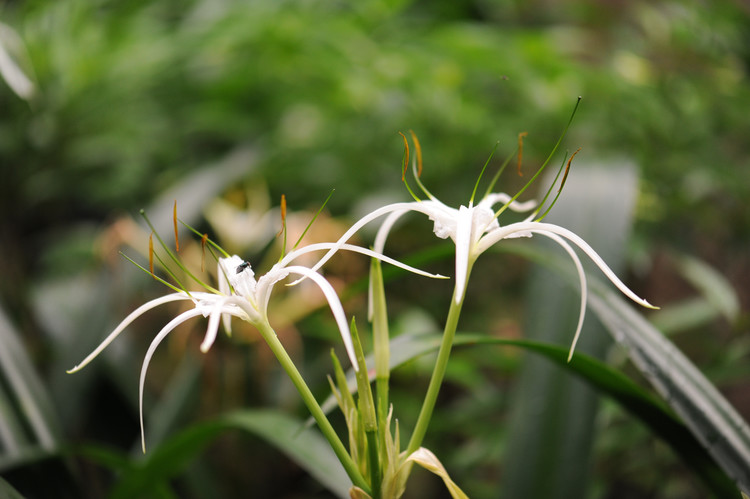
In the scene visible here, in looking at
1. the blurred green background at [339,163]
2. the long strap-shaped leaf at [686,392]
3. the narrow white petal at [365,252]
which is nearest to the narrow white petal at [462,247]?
the narrow white petal at [365,252]

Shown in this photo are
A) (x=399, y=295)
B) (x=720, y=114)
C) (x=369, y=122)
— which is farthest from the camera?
(x=399, y=295)

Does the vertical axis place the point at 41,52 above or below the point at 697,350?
above

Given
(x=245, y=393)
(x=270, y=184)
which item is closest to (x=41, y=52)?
(x=270, y=184)

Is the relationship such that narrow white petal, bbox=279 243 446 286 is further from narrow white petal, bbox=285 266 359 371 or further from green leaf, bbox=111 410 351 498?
green leaf, bbox=111 410 351 498

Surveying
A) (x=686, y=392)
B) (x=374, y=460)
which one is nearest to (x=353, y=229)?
(x=374, y=460)

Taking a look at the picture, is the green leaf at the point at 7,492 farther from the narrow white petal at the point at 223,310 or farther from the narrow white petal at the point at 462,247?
the narrow white petal at the point at 462,247

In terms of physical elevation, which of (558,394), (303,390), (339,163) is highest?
(339,163)

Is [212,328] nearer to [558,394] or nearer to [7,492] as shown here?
[7,492]

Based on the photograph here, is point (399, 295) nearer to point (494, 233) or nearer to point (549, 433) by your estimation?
point (549, 433)

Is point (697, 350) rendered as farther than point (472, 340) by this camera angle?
Yes
